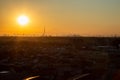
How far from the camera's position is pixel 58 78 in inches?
615

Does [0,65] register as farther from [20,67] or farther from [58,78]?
[58,78]

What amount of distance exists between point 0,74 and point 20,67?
539 cm

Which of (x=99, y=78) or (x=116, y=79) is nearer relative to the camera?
(x=116, y=79)

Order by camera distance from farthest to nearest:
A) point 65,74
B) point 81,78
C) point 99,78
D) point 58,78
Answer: point 65,74, point 58,78, point 99,78, point 81,78

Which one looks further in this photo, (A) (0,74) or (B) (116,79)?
(A) (0,74)

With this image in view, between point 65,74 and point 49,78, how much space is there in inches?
80.1

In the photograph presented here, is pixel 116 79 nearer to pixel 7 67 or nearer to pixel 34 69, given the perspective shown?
pixel 34 69

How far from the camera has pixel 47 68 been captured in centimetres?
1975

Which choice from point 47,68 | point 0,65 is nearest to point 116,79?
point 47,68

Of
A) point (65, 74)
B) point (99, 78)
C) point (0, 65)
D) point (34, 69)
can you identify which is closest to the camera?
point (99, 78)

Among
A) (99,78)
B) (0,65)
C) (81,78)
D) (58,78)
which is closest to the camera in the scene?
(81,78)

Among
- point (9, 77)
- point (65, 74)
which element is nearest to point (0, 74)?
point (9, 77)

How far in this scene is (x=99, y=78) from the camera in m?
14.4

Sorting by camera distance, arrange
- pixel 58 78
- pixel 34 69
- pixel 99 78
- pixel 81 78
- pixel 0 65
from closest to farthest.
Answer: pixel 81 78
pixel 99 78
pixel 58 78
pixel 34 69
pixel 0 65
